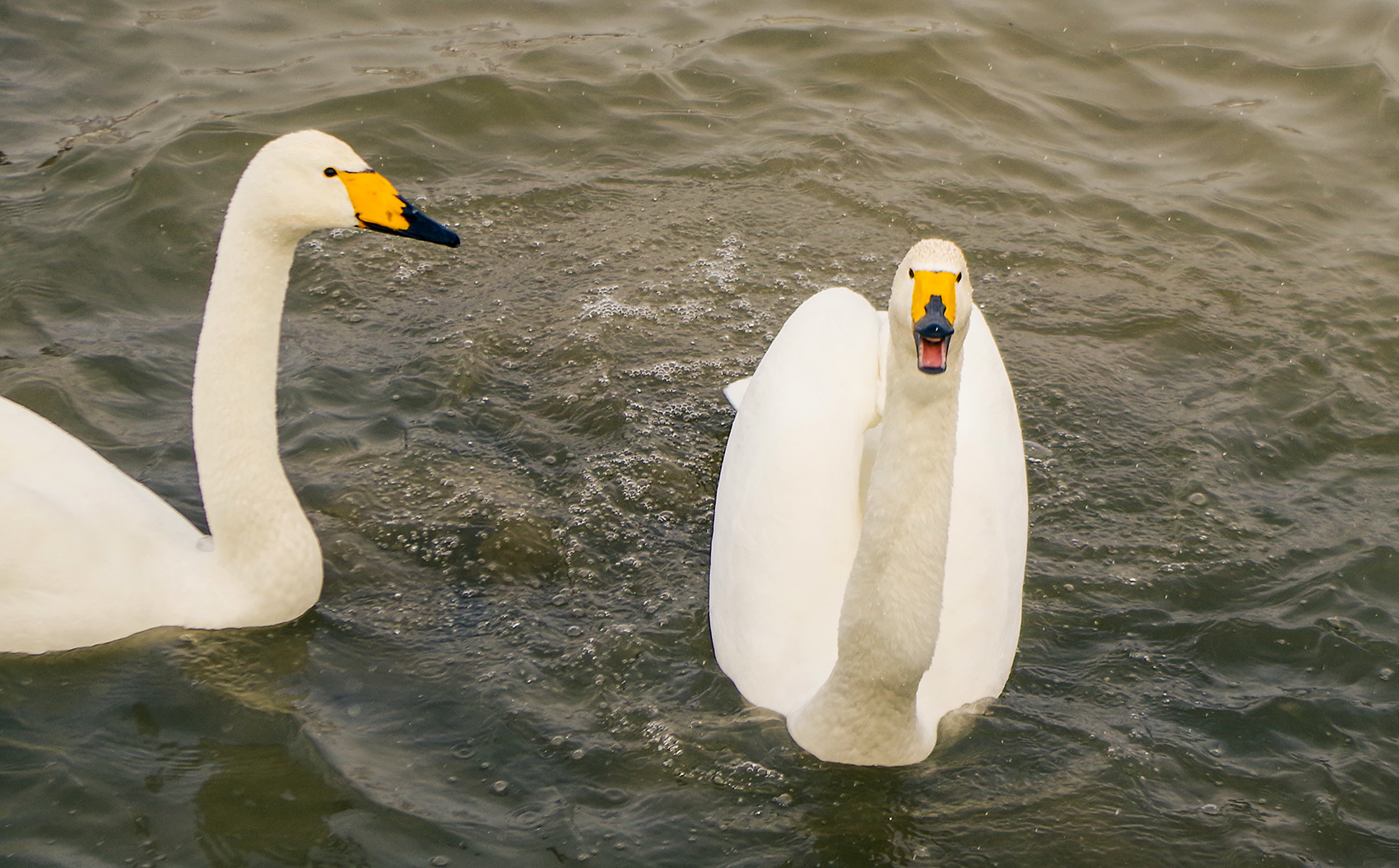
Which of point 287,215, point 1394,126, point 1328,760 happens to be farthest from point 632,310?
point 1394,126

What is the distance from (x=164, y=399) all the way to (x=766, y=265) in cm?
326

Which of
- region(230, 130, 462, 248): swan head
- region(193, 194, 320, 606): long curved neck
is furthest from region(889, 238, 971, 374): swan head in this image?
region(193, 194, 320, 606): long curved neck

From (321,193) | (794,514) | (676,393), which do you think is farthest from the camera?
(676,393)

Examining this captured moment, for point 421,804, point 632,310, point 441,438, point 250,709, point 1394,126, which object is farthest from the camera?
point 1394,126

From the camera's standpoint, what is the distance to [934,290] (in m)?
3.38

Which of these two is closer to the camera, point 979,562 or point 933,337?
point 933,337

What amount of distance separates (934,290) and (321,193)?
2066 mm

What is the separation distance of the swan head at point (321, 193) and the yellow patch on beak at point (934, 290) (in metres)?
1.61

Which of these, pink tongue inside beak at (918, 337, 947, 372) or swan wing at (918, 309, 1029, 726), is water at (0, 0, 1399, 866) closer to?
swan wing at (918, 309, 1029, 726)

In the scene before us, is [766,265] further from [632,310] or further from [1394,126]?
[1394,126]

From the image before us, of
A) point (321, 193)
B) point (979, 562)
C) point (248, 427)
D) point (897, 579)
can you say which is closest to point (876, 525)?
point (897, 579)

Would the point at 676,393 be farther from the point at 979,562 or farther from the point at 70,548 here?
the point at 70,548

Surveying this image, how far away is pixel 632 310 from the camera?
7055mm

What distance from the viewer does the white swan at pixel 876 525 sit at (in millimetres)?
3652
